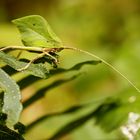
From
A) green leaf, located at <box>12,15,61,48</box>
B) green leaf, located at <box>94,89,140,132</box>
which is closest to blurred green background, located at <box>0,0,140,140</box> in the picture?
green leaf, located at <box>94,89,140,132</box>

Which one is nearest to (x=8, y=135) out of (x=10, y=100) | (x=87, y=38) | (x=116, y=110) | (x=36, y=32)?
(x=10, y=100)

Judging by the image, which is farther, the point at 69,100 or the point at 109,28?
the point at 109,28

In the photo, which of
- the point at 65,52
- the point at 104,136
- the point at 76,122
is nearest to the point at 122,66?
the point at 65,52

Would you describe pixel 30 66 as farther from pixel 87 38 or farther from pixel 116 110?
pixel 87 38

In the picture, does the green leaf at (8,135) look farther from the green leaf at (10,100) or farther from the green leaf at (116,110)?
the green leaf at (116,110)

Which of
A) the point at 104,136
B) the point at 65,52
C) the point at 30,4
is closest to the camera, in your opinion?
the point at 104,136

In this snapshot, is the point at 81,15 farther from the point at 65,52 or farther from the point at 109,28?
the point at 65,52
